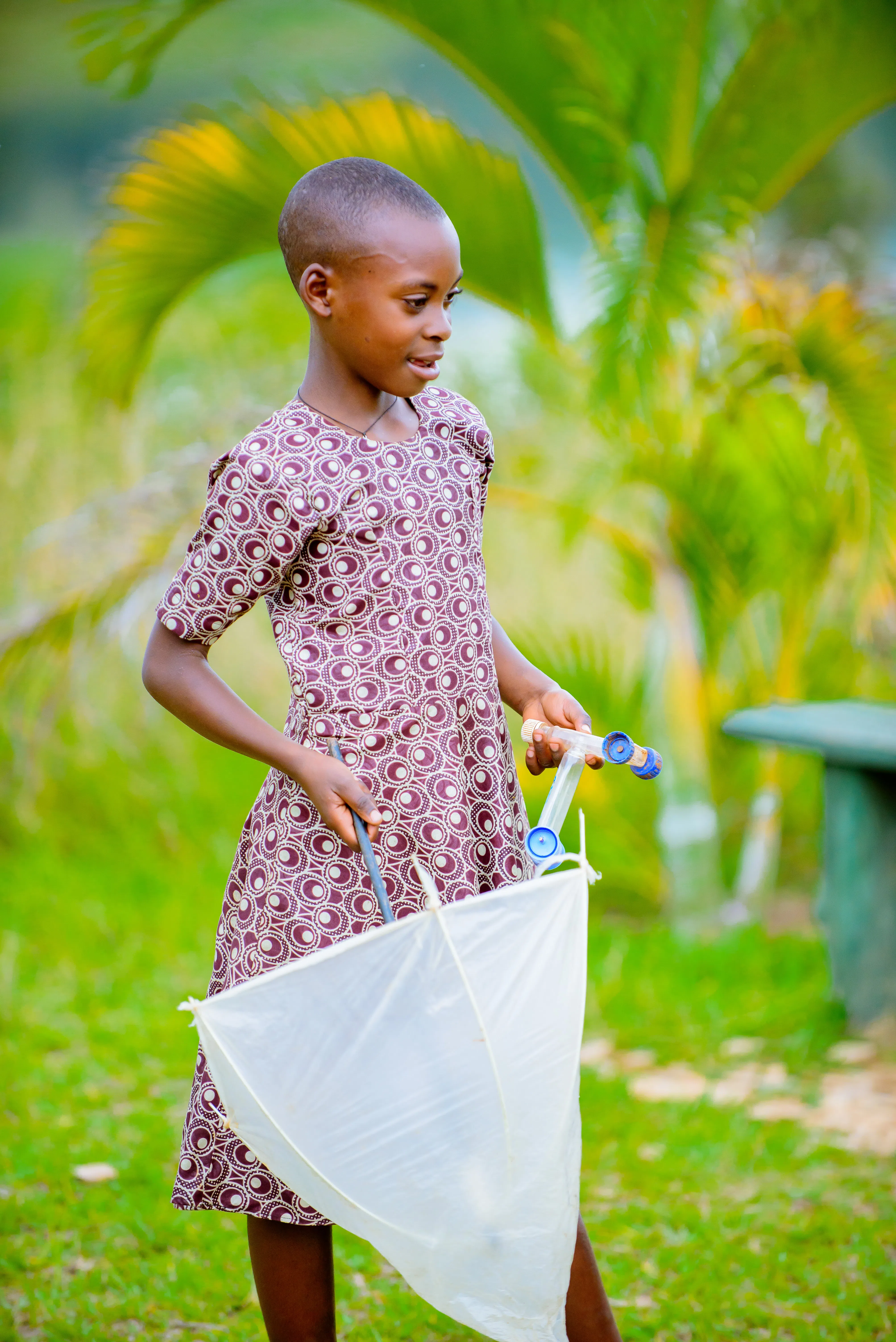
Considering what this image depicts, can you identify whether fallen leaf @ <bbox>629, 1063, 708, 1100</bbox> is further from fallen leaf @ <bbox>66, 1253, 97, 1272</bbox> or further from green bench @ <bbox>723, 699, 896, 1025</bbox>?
fallen leaf @ <bbox>66, 1253, 97, 1272</bbox>

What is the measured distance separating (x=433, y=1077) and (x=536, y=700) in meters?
0.53

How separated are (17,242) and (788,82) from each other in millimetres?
3892

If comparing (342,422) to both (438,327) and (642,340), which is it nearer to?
(438,327)

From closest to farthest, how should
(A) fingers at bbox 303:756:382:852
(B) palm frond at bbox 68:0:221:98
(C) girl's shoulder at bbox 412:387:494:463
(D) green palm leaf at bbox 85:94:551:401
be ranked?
(A) fingers at bbox 303:756:382:852, (C) girl's shoulder at bbox 412:387:494:463, (B) palm frond at bbox 68:0:221:98, (D) green palm leaf at bbox 85:94:551:401

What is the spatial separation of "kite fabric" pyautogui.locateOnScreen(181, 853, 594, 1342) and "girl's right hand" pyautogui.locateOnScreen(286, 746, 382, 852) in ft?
0.40

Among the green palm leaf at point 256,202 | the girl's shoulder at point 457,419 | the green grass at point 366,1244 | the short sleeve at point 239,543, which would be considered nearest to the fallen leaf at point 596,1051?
the green grass at point 366,1244

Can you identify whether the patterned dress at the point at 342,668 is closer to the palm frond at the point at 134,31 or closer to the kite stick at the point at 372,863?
the kite stick at the point at 372,863

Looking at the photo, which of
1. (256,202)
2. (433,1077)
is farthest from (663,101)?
(433,1077)

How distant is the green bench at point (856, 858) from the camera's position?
3279mm

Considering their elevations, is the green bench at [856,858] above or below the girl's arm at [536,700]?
below

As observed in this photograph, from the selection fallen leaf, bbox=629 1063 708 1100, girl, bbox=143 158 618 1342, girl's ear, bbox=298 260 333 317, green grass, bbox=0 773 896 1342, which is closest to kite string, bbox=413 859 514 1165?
girl, bbox=143 158 618 1342

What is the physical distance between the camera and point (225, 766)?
5320mm

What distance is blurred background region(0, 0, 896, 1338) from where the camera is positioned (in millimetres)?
3334

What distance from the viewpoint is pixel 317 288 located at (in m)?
1.47
